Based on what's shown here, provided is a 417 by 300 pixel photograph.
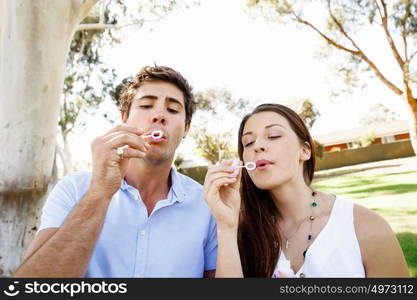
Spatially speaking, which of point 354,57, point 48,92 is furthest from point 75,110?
point 48,92

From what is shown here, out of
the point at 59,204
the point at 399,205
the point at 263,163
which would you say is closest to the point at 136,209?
the point at 59,204

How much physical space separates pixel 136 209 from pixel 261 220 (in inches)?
39.0

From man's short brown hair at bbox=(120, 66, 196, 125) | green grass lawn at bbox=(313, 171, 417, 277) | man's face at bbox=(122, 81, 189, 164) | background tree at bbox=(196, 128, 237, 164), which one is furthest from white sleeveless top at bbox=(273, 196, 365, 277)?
background tree at bbox=(196, 128, 237, 164)

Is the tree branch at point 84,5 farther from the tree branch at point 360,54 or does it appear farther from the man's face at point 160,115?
the tree branch at point 360,54

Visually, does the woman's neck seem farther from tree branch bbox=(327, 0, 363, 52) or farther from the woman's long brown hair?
tree branch bbox=(327, 0, 363, 52)

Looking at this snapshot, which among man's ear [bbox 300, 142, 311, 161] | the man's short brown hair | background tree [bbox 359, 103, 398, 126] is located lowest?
man's ear [bbox 300, 142, 311, 161]

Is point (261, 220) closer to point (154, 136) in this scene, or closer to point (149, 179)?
point (149, 179)

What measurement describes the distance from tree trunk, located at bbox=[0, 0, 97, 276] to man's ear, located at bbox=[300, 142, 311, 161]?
3.00 m

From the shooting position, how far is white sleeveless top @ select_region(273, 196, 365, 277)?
89.9 inches

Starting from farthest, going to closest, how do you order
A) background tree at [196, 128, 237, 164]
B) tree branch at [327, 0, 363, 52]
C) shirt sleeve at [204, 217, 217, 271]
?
background tree at [196, 128, 237, 164]
tree branch at [327, 0, 363, 52]
shirt sleeve at [204, 217, 217, 271]

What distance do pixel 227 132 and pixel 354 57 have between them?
1765 cm

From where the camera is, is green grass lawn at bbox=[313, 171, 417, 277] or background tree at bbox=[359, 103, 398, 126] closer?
green grass lawn at bbox=[313, 171, 417, 277]

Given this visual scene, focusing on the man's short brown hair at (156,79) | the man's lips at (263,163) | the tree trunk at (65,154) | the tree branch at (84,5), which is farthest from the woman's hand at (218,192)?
the tree trunk at (65,154)

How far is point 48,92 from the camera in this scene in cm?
405
